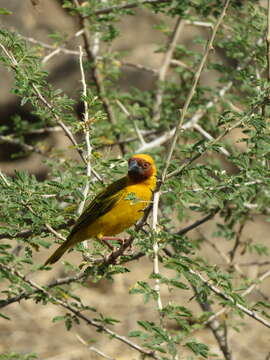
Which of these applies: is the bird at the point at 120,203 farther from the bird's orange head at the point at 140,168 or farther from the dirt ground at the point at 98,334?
the dirt ground at the point at 98,334

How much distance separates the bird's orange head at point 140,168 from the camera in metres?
4.61

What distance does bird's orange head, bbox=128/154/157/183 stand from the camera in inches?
182

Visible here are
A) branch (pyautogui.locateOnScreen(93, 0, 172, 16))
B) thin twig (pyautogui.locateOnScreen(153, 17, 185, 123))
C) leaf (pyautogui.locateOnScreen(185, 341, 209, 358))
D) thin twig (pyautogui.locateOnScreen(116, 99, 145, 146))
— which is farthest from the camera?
thin twig (pyautogui.locateOnScreen(153, 17, 185, 123))

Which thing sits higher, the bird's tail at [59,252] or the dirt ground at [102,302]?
the bird's tail at [59,252]

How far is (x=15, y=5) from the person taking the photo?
1097cm

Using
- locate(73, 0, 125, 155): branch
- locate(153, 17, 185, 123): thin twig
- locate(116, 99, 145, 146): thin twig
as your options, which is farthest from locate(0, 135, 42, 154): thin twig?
locate(153, 17, 185, 123): thin twig

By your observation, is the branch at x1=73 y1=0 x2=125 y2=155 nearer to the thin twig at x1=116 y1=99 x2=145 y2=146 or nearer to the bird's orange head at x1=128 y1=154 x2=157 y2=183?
the thin twig at x1=116 y1=99 x2=145 y2=146

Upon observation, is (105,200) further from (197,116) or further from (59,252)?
(197,116)

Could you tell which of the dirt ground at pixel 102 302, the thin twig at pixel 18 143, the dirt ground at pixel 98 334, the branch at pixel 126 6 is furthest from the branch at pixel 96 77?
the dirt ground at pixel 98 334

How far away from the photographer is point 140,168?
462cm

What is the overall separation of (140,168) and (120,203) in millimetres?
276

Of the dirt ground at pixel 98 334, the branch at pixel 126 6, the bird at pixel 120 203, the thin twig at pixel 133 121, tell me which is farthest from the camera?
the dirt ground at pixel 98 334

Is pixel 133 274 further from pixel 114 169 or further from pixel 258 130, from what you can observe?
pixel 258 130

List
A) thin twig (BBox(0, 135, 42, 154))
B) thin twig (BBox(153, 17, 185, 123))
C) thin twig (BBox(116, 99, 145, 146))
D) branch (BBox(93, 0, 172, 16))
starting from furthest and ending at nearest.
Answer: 1. thin twig (BBox(153, 17, 185, 123))
2. thin twig (BBox(0, 135, 42, 154))
3. thin twig (BBox(116, 99, 145, 146))
4. branch (BBox(93, 0, 172, 16))
